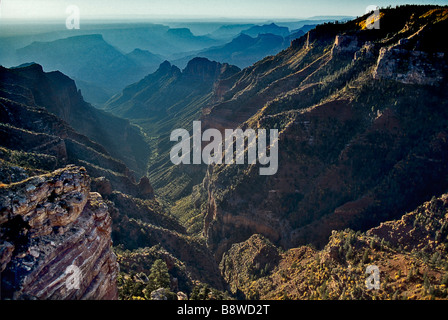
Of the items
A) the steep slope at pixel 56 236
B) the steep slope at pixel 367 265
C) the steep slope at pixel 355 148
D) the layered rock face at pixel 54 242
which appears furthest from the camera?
the steep slope at pixel 355 148

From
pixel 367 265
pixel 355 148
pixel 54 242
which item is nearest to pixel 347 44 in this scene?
pixel 355 148

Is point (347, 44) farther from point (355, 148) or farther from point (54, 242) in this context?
point (54, 242)

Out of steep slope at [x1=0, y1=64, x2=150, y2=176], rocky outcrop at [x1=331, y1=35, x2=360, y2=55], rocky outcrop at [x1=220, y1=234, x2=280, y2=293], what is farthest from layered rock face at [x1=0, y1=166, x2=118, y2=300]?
rocky outcrop at [x1=331, y1=35, x2=360, y2=55]

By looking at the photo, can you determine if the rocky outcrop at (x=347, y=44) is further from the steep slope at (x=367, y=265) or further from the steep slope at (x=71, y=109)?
the steep slope at (x=71, y=109)

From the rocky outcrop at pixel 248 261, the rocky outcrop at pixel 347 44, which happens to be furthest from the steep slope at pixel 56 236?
the rocky outcrop at pixel 347 44

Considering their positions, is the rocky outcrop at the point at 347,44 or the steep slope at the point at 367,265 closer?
the steep slope at the point at 367,265

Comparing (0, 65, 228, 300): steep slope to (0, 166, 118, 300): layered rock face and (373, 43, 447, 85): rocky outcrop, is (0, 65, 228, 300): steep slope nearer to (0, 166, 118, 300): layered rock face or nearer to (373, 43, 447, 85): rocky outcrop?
(0, 166, 118, 300): layered rock face
